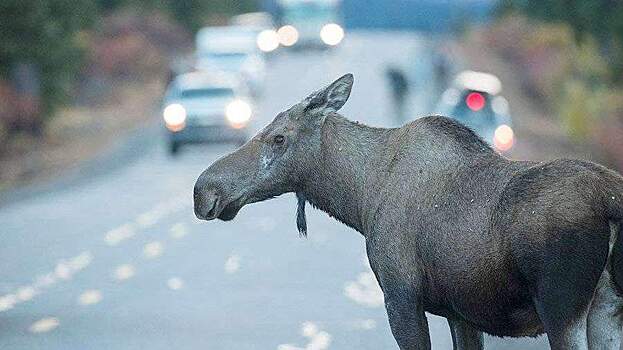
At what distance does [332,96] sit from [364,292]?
8069mm

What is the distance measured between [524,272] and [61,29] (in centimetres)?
3740

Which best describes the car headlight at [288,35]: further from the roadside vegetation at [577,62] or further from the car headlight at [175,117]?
the car headlight at [175,117]

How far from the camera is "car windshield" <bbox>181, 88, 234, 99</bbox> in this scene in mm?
41969

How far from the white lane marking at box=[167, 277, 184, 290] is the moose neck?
26.7 ft

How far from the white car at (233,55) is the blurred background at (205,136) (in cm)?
16

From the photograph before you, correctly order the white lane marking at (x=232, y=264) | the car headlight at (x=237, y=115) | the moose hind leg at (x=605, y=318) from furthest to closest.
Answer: the car headlight at (x=237, y=115)
the white lane marking at (x=232, y=264)
the moose hind leg at (x=605, y=318)

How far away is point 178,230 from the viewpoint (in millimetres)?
24281

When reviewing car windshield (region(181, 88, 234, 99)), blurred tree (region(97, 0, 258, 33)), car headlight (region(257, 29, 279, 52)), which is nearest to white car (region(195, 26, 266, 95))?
blurred tree (region(97, 0, 258, 33))

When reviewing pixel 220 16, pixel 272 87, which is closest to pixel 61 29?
pixel 272 87

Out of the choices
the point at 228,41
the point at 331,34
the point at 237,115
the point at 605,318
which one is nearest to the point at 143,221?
the point at 237,115

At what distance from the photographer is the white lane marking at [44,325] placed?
1479cm

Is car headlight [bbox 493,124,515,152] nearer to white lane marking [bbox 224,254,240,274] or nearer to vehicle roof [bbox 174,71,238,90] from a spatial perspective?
vehicle roof [bbox 174,71,238,90]

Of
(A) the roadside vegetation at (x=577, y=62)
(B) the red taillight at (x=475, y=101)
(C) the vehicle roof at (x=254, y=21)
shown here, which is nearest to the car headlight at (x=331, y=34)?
(C) the vehicle roof at (x=254, y=21)

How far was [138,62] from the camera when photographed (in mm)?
65688
